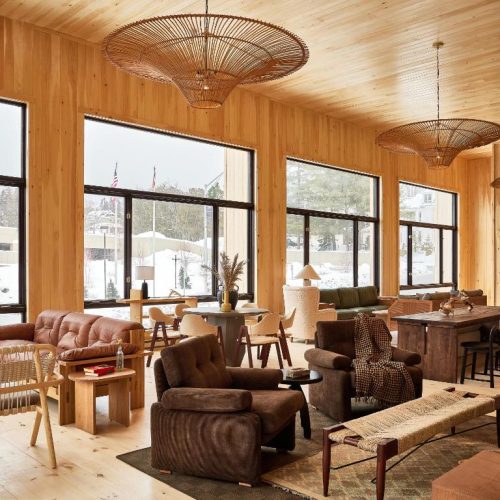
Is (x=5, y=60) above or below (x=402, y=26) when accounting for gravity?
below

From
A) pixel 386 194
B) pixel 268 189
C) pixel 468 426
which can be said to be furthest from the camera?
pixel 386 194

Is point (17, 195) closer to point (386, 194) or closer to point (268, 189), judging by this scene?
point (268, 189)

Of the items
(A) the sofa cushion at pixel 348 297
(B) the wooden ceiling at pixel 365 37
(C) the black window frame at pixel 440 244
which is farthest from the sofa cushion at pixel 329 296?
(B) the wooden ceiling at pixel 365 37

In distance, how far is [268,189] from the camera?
10406mm

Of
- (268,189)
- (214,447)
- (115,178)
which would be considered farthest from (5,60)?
(214,447)

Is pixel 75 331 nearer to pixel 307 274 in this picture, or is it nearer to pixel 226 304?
pixel 226 304

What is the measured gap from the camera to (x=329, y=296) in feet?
36.8

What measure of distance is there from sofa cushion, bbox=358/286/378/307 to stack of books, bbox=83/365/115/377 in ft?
25.4

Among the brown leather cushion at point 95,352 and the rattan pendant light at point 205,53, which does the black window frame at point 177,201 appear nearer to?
the brown leather cushion at point 95,352

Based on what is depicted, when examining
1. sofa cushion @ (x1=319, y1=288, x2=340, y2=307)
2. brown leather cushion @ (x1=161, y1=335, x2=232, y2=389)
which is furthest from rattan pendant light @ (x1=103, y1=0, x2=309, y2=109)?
sofa cushion @ (x1=319, y1=288, x2=340, y2=307)

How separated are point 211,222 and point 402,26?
13.9 feet

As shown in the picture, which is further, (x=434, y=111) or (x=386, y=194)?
(x=386, y=194)

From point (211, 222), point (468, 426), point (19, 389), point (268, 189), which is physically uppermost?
point (268, 189)

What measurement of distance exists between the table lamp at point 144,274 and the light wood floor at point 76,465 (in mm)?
3098
